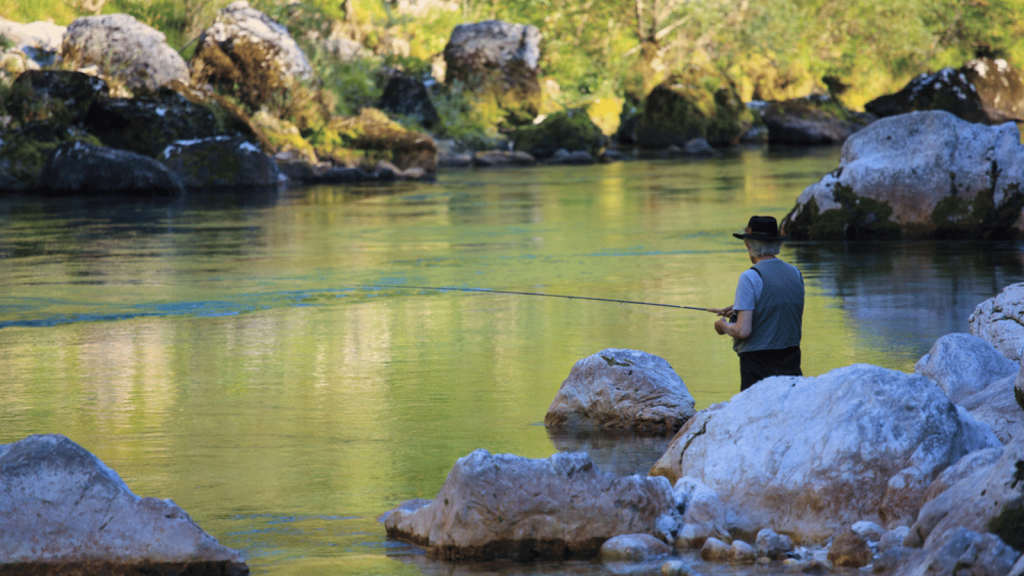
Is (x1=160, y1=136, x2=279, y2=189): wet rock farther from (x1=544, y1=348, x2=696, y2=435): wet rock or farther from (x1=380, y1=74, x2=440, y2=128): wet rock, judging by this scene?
(x1=544, y1=348, x2=696, y2=435): wet rock

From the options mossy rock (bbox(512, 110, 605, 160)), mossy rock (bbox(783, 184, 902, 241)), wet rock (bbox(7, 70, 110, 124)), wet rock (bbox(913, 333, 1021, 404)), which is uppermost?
wet rock (bbox(7, 70, 110, 124))

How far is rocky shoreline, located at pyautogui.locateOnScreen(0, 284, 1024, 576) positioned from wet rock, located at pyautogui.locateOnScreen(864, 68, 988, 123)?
4582 centimetres

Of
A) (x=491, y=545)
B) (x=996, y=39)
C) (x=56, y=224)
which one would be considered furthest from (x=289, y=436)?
(x=996, y=39)

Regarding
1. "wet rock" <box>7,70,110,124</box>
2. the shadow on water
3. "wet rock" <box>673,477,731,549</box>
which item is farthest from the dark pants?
"wet rock" <box>7,70,110,124</box>

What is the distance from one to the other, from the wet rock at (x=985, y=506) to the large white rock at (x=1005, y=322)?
344 cm

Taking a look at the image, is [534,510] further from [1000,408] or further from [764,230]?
→ [1000,408]

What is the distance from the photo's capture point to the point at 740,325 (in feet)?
22.4

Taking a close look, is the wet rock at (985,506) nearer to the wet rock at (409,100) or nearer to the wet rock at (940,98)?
the wet rock at (409,100)

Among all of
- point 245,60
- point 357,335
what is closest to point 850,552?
point 357,335

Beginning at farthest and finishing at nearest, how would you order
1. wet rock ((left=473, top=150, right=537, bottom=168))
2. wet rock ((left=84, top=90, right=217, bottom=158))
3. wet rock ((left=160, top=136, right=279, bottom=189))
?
1. wet rock ((left=473, top=150, right=537, bottom=168))
2. wet rock ((left=84, top=90, right=217, bottom=158))
3. wet rock ((left=160, top=136, right=279, bottom=189))

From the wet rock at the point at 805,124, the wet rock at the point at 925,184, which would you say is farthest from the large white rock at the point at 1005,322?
the wet rock at the point at 805,124

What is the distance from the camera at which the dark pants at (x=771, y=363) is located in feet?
22.7

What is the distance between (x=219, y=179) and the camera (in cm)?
3088

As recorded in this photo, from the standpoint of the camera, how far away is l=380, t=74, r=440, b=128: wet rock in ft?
149
